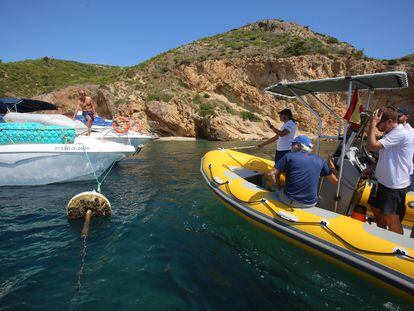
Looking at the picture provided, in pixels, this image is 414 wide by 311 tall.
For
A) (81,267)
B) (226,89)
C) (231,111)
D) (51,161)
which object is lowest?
(81,267)

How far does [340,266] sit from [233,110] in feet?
110

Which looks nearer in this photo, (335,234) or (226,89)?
(335,234)

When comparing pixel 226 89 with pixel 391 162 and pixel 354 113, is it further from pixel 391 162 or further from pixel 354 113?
pixel 391 162

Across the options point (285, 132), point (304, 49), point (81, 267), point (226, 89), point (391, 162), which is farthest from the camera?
point (226, 89)

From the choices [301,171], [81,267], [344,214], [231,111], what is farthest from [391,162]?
[231,111]

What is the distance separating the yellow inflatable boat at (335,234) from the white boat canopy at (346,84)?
213 cm

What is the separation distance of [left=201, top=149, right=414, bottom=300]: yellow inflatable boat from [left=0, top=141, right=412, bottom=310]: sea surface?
0.35 meters

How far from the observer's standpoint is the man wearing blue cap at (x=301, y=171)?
159 inches

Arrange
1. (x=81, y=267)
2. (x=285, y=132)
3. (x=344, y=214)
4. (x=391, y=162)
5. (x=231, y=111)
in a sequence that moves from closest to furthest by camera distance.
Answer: (x=391, y=162)
(x=81, y=267)
(x=344, y=214)
(x=285, y=132)
(x=231, y=111)

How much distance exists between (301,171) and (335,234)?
0.98m

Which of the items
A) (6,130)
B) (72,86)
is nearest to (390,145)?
(6,130)

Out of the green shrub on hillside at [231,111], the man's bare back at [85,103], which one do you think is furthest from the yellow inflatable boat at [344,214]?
the green shrub on hillside at [231,111]

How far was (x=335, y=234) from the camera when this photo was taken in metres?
3.70

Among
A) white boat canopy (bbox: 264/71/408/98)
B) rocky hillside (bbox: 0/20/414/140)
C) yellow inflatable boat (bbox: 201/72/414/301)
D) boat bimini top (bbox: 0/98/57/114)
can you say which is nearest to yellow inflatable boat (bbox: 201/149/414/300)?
yellow inflatable boat (bbox: 201/72/414/301)
